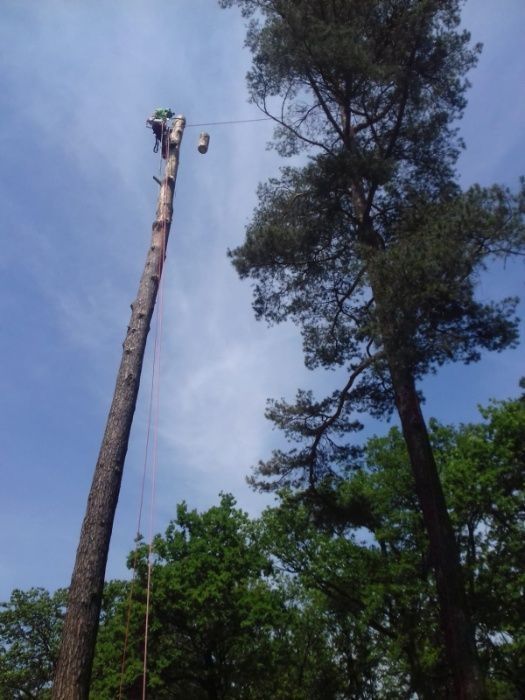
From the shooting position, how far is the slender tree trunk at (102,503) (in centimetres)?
445

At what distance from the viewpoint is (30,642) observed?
26.0 meters

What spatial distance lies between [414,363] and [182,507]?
1431cm

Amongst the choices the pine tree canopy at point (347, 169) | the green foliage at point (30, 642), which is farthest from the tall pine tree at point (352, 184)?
the green foliage at point (30, 642)

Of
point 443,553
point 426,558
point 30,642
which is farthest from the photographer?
point 30,642

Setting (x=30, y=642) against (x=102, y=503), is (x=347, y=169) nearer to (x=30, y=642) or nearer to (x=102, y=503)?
(x=102, y=503)

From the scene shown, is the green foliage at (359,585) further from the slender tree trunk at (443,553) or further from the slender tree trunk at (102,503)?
the slender tree trunk at (102,503)

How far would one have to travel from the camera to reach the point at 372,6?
33.9 ft

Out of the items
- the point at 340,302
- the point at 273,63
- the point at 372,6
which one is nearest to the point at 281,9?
the point at 273,63

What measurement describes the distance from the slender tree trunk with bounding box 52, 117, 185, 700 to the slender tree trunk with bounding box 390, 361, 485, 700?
3783 mm

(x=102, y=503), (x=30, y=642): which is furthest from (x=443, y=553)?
(x=30, y=642)

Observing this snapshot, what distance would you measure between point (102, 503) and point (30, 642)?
2580cm

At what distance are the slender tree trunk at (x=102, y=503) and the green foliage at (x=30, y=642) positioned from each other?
23662 millimetres

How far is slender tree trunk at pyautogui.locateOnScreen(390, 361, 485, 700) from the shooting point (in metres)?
6.28

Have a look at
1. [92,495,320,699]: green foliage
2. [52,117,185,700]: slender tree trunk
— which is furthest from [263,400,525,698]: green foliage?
[52,117,185,700]: slender tree trunk
